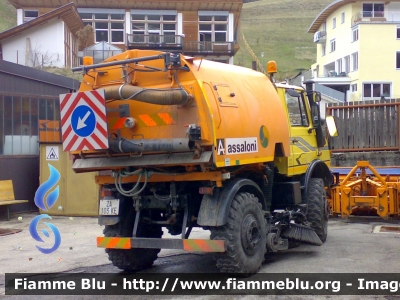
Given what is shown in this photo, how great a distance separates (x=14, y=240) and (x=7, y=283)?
3.65 m

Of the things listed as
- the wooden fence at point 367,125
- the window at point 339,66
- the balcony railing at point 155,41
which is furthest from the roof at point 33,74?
the window at point 339,66

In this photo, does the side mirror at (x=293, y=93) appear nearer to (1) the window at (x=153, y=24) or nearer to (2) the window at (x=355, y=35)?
(1) the window at (x=153, y=24)

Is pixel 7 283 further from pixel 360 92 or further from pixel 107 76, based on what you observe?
pixel 360 92

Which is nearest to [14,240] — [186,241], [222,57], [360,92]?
[186,241]

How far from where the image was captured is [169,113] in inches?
271

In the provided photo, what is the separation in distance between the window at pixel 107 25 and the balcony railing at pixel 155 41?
159 cm

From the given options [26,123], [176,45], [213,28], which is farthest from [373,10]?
[26,123]

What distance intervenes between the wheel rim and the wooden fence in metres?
9.66

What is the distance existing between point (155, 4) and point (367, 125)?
24604 millimetres

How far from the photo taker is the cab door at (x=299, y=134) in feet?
29.2

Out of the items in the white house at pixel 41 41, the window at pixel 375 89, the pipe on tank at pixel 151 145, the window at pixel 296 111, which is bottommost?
the pipe on tank at pixel 151 145

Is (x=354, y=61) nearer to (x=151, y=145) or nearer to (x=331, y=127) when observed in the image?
(x=331, y=127)

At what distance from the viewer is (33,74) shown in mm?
15188

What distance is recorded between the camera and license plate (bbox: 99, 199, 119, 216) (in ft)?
24.2
